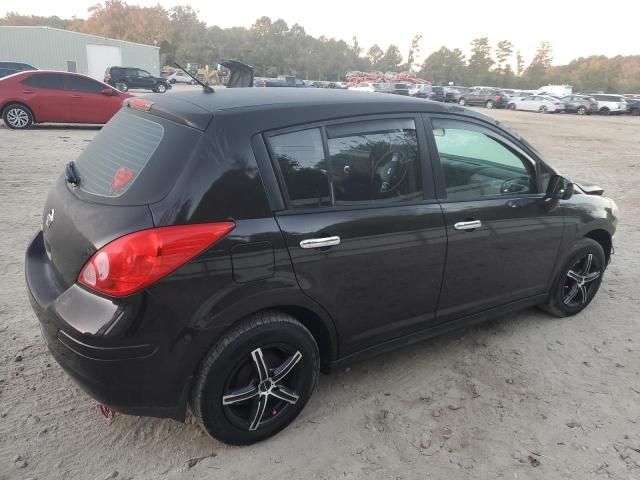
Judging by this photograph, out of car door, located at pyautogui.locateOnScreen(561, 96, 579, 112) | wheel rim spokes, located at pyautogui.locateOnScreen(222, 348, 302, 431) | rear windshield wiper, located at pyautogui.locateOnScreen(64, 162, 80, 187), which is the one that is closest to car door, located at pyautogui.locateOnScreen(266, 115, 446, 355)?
wheel rim spokes, located at pyautogui.locateOnScreen(222, 348, 302, 431)

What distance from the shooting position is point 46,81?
12102 mm

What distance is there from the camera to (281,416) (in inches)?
Answer: 102

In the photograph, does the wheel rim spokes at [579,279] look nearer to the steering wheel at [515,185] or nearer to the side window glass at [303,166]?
the steering wheel at [515,185]

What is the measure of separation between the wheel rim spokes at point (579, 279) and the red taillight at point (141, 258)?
3159 mm

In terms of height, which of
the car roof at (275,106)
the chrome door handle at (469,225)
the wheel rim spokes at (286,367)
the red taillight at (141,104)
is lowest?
the wheel rim spokes at (286,367)

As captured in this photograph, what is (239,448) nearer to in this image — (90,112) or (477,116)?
(477,116)

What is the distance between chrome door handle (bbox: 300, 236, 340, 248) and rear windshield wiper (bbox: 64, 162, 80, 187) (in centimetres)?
126

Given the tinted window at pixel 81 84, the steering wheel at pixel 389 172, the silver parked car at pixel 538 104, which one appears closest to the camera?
the steering wheel at pixel 389 172

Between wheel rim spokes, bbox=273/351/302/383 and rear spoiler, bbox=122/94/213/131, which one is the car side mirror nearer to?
wheel rim spokes, bbox=273/351/302/383

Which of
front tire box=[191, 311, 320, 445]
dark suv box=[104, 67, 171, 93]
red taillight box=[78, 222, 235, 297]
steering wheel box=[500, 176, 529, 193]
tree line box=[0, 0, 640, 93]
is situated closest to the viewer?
red taillight box=[78, 222, 235, 297]

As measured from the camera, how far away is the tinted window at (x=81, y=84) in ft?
40.6

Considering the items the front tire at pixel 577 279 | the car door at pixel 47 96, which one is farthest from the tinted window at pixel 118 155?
the car door at pixel 47 96

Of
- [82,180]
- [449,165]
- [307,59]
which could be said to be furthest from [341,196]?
[307,59]

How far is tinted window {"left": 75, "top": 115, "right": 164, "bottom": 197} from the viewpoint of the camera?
233 cm
